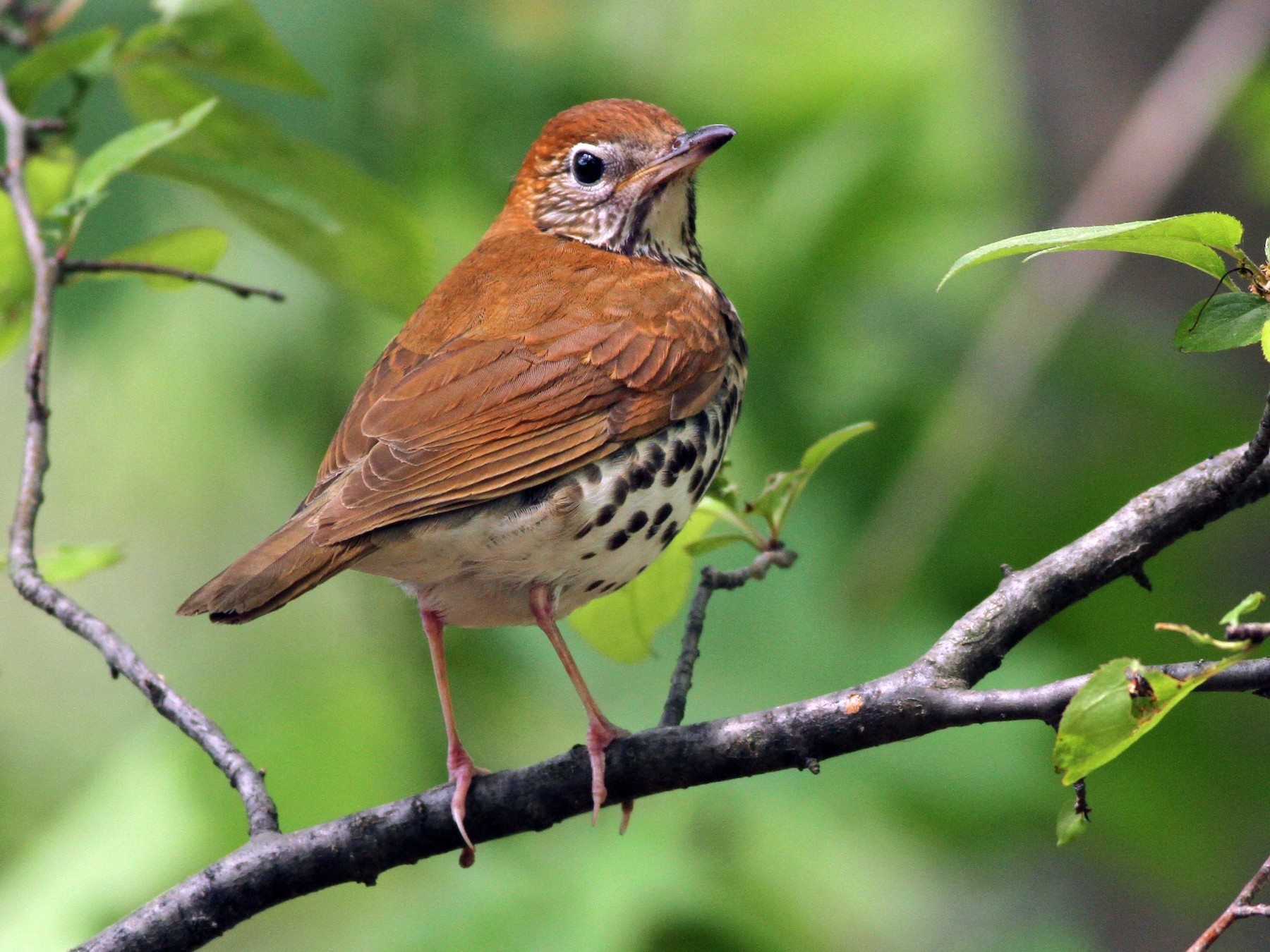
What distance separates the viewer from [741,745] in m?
2.43

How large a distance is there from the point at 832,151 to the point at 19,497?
131 inches

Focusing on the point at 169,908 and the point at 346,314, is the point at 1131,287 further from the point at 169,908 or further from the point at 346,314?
A: the point at 169,908

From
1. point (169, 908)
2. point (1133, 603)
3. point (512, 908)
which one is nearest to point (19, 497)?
point (169, 908)

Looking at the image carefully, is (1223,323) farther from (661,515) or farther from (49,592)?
(49,592)

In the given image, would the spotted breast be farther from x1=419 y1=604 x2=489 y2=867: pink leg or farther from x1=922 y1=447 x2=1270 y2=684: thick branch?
x1=922 y1=447 x2=1270 y2=684: thick branch

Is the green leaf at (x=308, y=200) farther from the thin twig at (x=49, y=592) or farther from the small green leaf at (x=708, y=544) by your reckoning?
the small green leaf at (x=708, y=544)

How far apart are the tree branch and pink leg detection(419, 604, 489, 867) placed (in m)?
0.03

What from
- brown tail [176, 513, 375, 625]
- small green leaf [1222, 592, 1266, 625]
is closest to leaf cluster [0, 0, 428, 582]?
brown tail [176, 513, 375, 625]

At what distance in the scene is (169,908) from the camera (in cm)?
262

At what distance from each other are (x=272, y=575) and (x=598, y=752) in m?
0.71

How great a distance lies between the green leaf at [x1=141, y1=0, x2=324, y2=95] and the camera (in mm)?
3416

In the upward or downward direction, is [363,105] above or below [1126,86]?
below

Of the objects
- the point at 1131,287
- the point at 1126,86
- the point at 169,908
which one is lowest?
the point at 169,908

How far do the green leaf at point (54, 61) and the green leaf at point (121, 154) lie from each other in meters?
0.43
